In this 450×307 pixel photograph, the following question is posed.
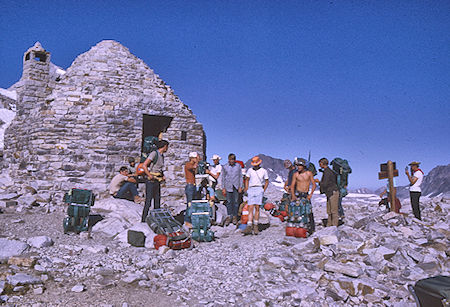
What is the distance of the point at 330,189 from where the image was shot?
7348 millimetres

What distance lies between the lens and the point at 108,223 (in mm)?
6859

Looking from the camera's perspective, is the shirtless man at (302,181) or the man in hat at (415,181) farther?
the man in hat at (415,181)

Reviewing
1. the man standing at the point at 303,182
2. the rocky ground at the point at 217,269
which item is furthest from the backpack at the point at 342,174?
the rocky ground at the point at 217,269

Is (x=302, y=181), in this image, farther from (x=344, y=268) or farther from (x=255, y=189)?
(x=344, y=268)

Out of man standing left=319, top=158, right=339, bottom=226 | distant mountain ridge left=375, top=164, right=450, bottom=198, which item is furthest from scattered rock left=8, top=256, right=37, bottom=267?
distant mountain ridge left=375, top=164, right=450, bottom=198

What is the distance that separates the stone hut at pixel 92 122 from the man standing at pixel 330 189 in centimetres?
546

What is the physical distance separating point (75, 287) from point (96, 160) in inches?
272

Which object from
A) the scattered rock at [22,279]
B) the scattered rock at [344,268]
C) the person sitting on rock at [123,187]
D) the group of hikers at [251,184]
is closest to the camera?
the scattered rock at [22,279]

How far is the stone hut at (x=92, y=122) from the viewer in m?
9.86

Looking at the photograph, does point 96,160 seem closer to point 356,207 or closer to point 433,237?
point 433,237

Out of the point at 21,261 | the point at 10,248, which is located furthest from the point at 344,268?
the point at 10,248

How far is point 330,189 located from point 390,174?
3074 millimetres

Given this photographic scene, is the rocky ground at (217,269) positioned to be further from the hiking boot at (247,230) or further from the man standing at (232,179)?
the man standing at (232,179)

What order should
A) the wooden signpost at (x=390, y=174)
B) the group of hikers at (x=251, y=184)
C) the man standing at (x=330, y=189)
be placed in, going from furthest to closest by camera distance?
the wooden signpost at (x=390, y=174) → the man standing at (x=330, y=189) → the group of hikers at (x=251, y=184)
